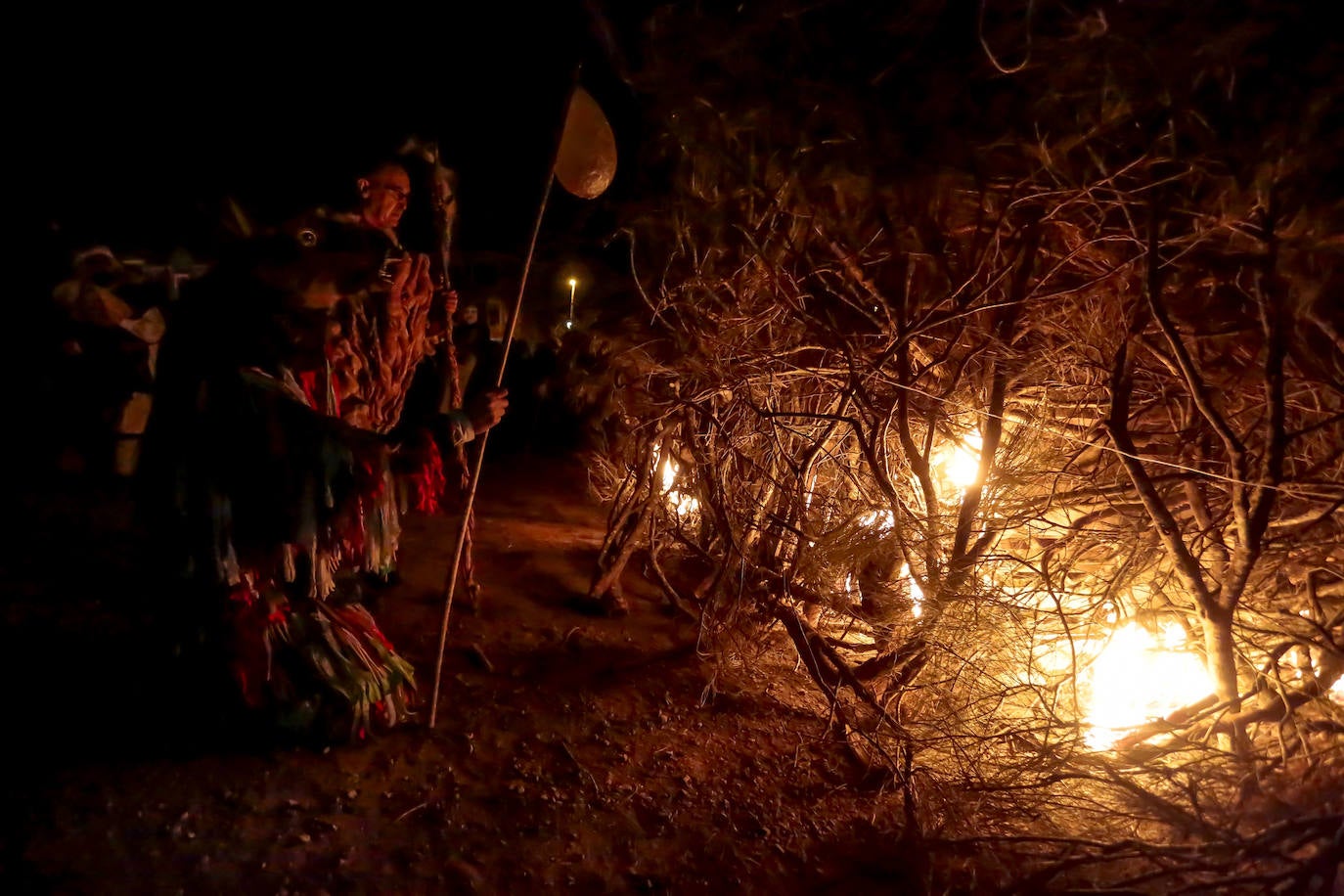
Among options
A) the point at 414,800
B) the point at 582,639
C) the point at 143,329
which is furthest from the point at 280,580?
the point at 143,329

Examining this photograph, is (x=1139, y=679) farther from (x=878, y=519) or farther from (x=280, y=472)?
(x=280, y=472)

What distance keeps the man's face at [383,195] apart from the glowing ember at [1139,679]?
3.75 meters

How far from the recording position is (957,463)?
4.71 meters

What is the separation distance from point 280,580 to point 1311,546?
4.00 metres

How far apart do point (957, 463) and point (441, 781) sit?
321 centimetres

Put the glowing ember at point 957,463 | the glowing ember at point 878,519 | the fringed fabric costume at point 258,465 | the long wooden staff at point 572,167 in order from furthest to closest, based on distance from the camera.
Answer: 1. the glowing ember at point 957,463
2. the glowing ember at point 878,519
3. the long wooden staff at point 572,167
4. the fringed fabric costume at point 258,465

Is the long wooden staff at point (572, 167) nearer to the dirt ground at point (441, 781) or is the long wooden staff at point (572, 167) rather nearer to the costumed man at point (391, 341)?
the costumed man at point (391, 341)

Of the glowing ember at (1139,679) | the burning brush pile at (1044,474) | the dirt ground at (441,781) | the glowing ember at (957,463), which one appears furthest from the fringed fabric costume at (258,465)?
the glowing ember at (1139,679)

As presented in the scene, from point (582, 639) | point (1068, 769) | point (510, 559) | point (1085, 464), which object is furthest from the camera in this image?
point (510, 559)

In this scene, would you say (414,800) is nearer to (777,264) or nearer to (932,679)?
(932,679)

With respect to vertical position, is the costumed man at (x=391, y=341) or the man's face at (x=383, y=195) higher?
the man's face at (x=383, y=195)

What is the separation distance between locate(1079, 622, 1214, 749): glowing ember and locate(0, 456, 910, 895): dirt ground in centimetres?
130

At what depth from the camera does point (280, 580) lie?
10.3 ft

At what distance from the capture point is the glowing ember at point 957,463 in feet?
14.3
